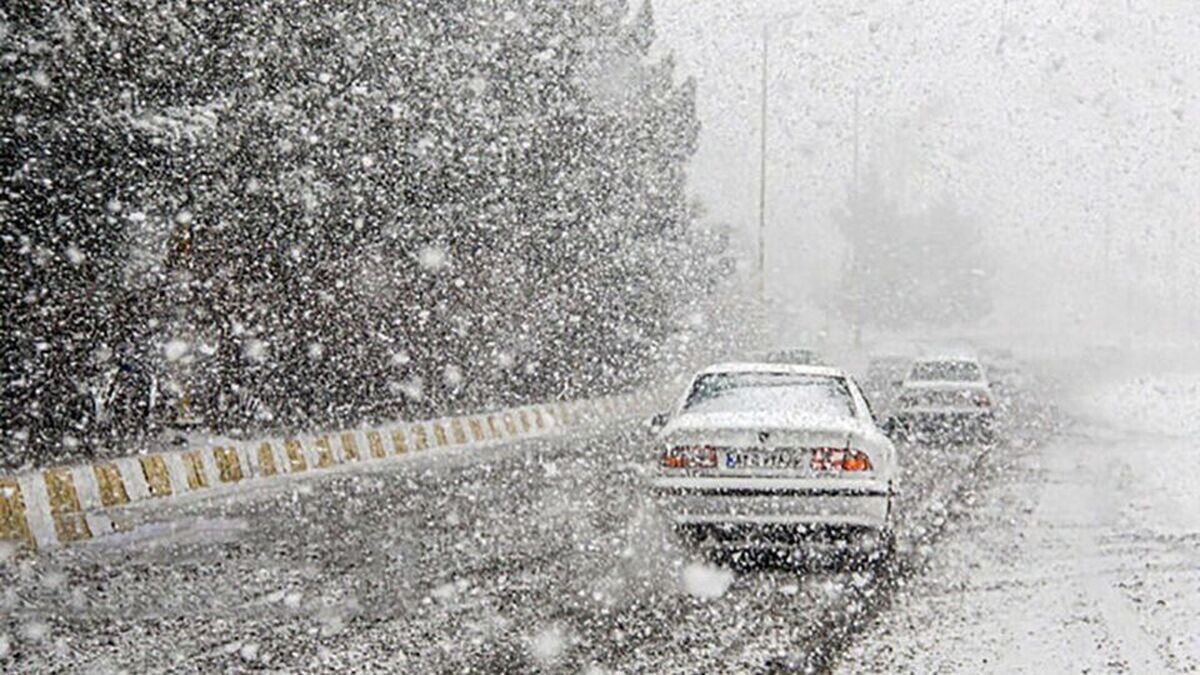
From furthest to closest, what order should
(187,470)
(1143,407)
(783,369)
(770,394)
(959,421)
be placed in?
(1143,407)
(959,421)
(187,470)
(783,369)
(770,394)

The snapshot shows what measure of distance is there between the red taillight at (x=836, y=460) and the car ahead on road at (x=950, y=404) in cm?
1357

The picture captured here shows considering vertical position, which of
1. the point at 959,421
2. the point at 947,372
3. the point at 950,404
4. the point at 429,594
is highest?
the point at 429,594

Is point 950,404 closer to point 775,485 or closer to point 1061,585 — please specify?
point 1061,585

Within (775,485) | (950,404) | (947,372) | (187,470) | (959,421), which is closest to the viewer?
(775,485)

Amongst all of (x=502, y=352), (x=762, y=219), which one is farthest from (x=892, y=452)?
(x=762, y=219)

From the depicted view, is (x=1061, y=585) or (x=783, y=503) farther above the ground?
(x=783, y=503)

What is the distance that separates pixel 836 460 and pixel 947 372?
15.6 m

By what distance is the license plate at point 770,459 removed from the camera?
30.6 ft

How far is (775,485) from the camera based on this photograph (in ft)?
30.5

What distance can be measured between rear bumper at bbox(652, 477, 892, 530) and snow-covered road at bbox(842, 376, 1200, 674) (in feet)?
1.91

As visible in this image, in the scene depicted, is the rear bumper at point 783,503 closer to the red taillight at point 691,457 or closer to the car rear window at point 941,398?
the red taillight at point 691,457

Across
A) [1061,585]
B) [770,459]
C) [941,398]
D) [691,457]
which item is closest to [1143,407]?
[941,398]

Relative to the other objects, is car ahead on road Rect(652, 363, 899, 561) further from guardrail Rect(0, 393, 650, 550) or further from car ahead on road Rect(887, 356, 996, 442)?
car ahead on road Rect(887, 356, 996, 442)

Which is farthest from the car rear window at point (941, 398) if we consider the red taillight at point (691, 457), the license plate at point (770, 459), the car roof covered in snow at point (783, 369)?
the red taillight at point (691, 457)
